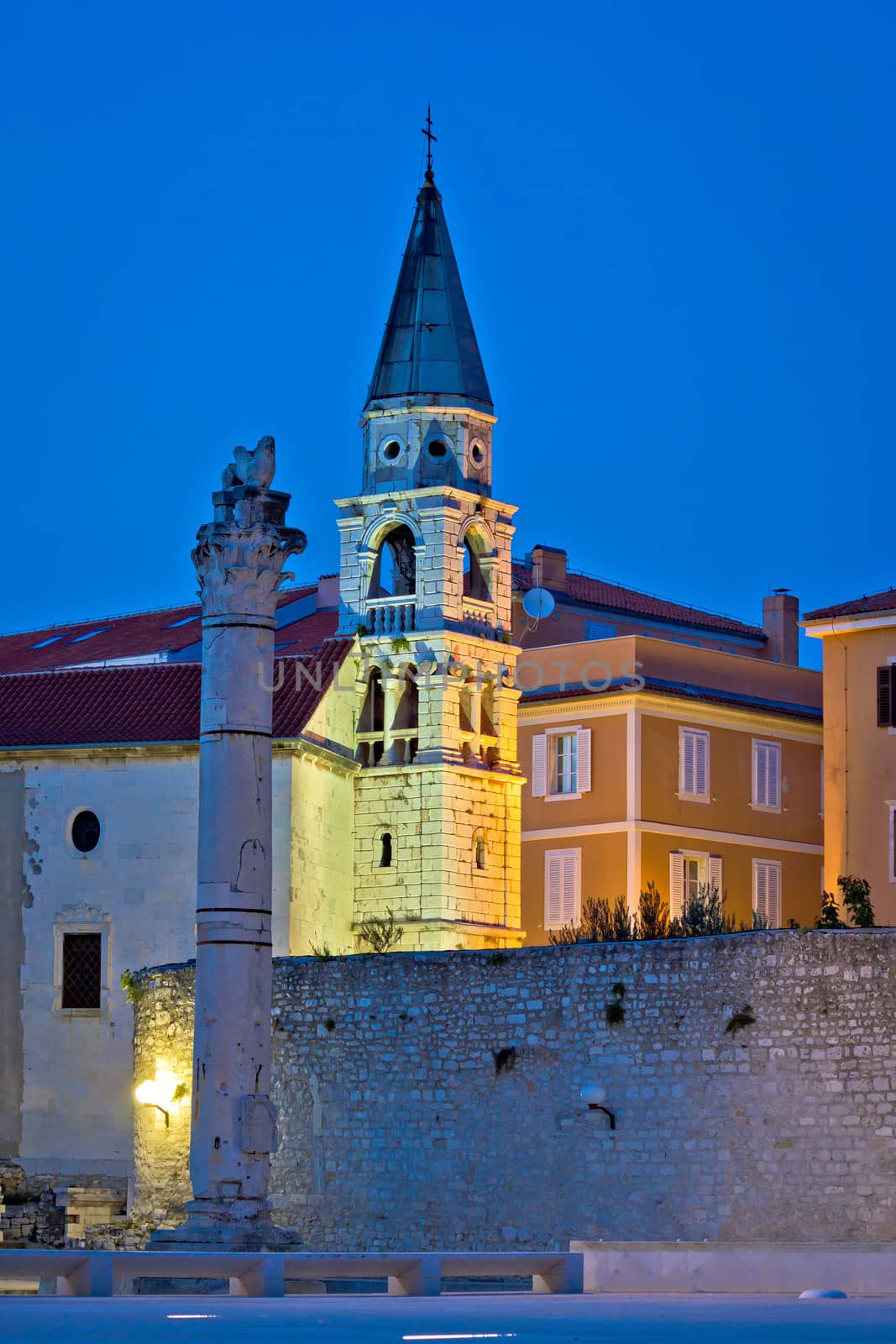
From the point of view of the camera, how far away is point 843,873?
46.6m

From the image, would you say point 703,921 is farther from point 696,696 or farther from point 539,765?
point 539,765

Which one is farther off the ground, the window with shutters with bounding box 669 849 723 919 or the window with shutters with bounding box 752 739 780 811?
the window with shutters with bounding box 752 739 780 811

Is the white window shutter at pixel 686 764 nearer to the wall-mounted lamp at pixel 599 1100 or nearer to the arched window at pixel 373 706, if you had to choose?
the arched window at pixel 373 706

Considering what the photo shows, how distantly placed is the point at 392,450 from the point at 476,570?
2858 millimetres

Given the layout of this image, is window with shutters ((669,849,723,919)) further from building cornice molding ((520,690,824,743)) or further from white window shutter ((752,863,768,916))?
building cornice molding ((520,690,824,743))

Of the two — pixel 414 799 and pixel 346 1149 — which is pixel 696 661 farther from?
pixel 346 1149

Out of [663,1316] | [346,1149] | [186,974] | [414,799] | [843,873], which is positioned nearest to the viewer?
[663,1316]

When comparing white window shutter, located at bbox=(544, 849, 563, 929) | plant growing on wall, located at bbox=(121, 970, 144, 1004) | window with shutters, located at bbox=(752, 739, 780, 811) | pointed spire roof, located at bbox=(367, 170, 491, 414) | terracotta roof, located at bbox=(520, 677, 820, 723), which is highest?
pointed spire roof, located at bbox=(367, 170, 491, 414)

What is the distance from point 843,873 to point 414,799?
8915mm

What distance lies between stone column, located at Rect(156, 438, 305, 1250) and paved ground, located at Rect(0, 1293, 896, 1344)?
5800 millimetres

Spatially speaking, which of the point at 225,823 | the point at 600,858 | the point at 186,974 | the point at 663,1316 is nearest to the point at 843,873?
the point at 600,858

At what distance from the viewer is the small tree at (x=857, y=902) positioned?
37.7 meters

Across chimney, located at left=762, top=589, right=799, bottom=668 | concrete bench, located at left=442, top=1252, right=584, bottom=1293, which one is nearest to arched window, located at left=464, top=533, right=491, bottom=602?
chimney, located at left=762, top=589, right=799, bottom=668

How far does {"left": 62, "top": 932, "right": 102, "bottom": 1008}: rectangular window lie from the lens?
156ft
